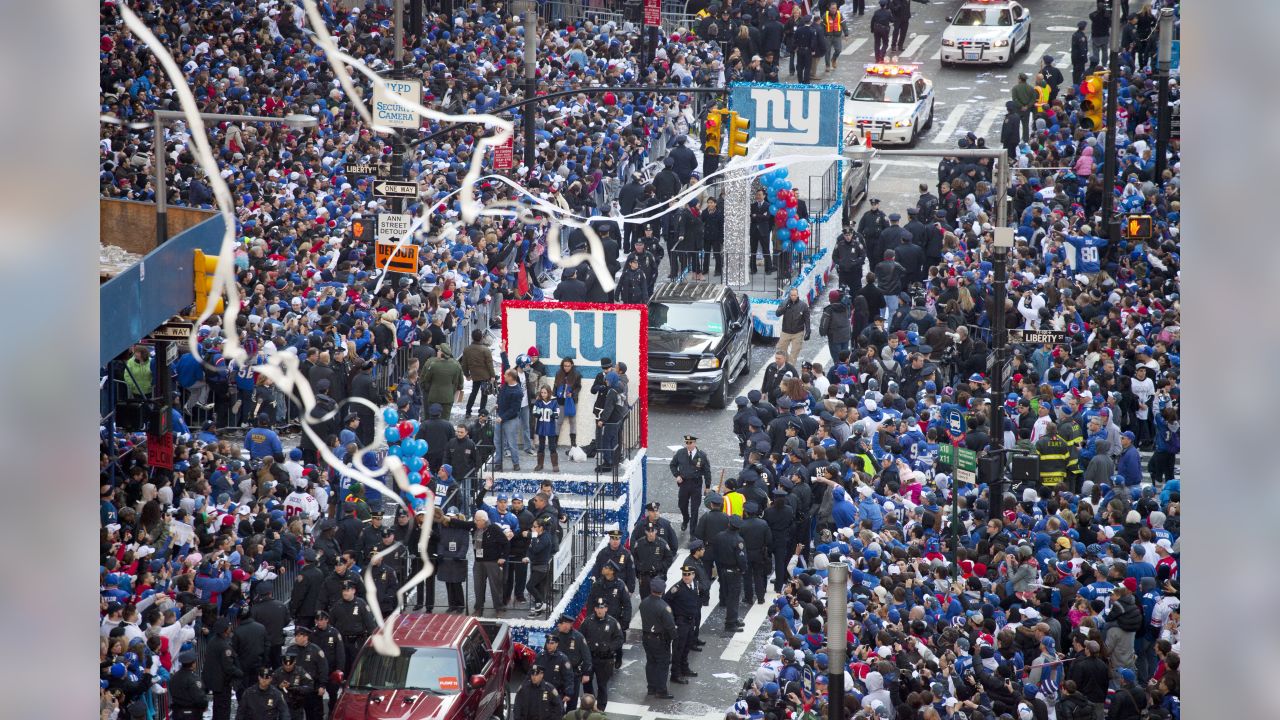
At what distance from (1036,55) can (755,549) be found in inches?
1155

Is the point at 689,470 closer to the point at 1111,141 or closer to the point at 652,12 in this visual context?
the point at 1111,141

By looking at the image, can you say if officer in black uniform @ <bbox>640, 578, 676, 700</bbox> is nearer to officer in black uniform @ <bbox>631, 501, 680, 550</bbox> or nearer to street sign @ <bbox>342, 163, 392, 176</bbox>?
officer in black uniform @ <bbox>631, 501, 680, 550</bbox>

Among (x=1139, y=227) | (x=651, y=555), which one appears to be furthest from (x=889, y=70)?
(x=651, y=555)

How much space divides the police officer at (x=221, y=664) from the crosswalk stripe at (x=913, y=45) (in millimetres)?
33412

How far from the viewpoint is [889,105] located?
38.1m

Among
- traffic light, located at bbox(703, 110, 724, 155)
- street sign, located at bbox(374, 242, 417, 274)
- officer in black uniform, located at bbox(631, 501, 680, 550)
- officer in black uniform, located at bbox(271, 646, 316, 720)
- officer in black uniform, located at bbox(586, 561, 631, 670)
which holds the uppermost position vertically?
traffic light, located at bbox(703, 110, 724, 155)

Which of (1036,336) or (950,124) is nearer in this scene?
(1036,336)

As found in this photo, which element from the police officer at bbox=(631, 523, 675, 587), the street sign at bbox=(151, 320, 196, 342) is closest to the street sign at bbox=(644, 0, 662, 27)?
the street sign at bbox=(151, 320, 196, 342)

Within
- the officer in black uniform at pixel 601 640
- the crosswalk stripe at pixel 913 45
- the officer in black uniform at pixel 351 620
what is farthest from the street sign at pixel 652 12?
the officer in black uniform at pixel 351 620

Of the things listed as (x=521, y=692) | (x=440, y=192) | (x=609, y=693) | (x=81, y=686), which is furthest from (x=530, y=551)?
(x=81, y=686)

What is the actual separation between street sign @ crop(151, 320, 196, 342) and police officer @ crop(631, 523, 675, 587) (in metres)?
5.45

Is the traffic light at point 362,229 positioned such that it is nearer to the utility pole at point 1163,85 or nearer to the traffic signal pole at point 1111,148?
the traffic signal pole at point 1111,148

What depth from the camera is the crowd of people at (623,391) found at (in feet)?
50.0

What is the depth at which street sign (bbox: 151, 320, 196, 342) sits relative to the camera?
19781 millimetres
